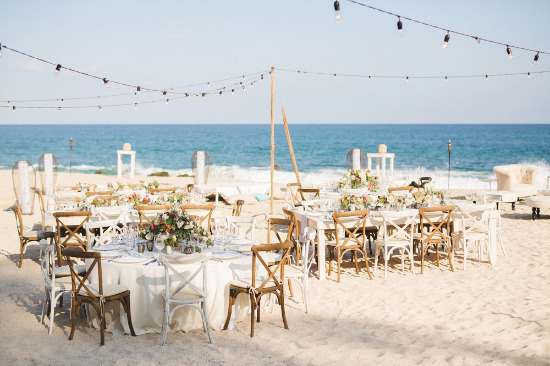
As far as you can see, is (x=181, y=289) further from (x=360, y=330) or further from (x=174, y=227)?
(x=360, y=330)

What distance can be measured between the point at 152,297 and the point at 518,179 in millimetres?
12757

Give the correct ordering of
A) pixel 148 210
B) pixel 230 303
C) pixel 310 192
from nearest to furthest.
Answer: pixel 230 303 < pixel 148 210 < pixel 310 192

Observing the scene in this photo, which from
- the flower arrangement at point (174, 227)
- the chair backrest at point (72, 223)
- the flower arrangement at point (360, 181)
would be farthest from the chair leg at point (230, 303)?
the flower arrangement at point (360, 181)

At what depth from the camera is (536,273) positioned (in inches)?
286

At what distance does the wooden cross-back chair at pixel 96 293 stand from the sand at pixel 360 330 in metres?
0.26

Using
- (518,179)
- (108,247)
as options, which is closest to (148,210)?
(108,247)

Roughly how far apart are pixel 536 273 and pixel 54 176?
41.2 ft

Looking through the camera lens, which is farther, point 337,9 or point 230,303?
point 337,9

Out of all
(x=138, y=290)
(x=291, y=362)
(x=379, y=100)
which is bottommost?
(x=291, y=362)

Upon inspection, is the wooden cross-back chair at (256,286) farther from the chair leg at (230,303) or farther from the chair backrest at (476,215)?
the chair backrest at (476,215)

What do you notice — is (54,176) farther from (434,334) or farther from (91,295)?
(434,334)

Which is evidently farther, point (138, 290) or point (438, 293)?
point (438, 293)

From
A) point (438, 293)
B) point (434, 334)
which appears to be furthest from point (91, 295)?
point (438, 293)

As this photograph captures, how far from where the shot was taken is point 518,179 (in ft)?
48.5
